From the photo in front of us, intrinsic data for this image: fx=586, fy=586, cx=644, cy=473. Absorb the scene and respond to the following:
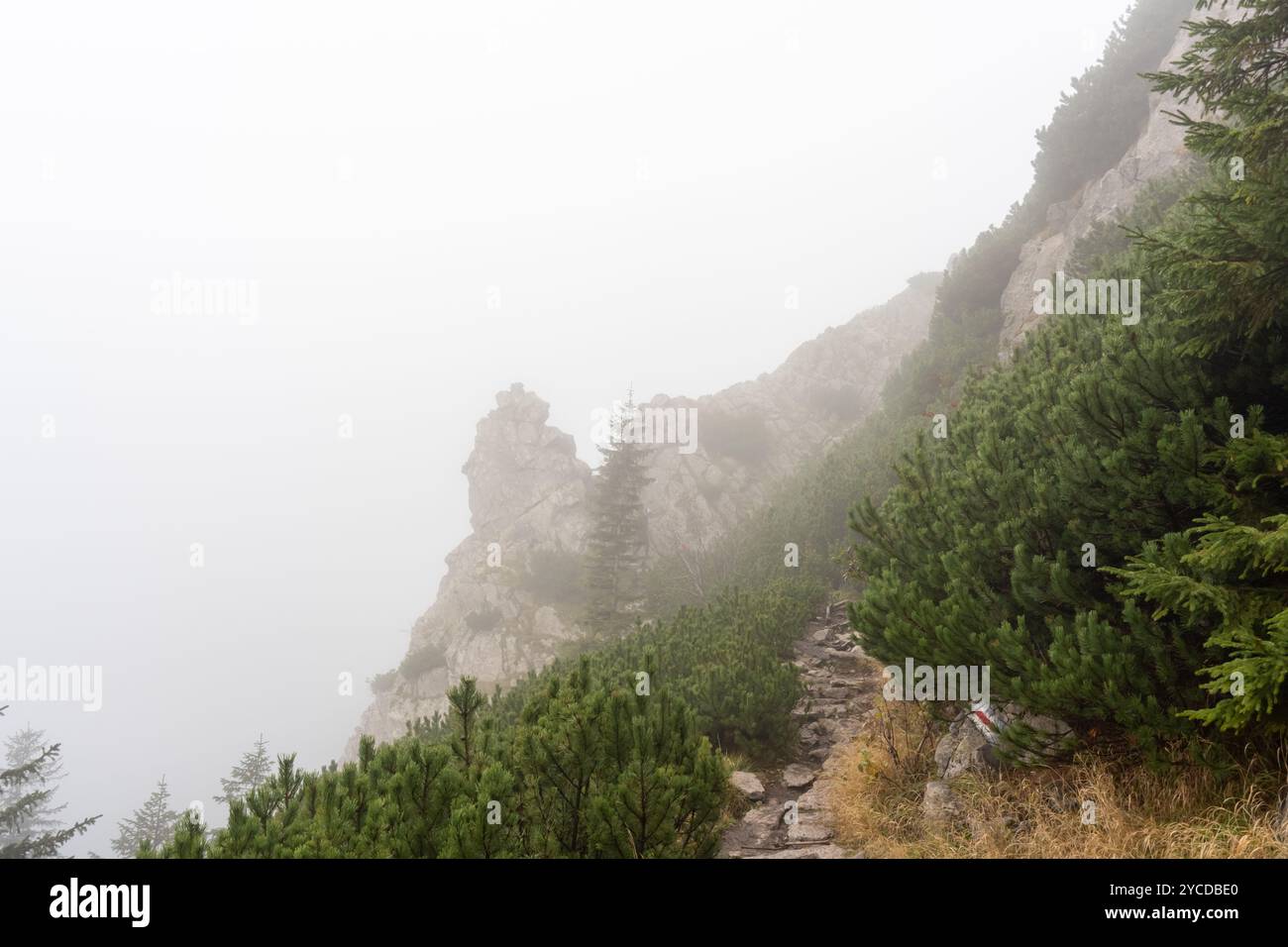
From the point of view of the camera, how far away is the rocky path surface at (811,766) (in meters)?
5.52

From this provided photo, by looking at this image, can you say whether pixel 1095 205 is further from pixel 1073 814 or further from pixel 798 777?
pixel 1073 814

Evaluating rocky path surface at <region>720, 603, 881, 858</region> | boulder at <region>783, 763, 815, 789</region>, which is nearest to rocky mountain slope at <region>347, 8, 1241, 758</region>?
rocky path surface at <region>720, 603, 881, 858</region>

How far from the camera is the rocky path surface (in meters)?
5.52

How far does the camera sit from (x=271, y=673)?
15888cm

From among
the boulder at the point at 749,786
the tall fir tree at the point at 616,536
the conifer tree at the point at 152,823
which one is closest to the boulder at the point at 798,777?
the boulder at the point at 749,786

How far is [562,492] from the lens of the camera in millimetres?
31062

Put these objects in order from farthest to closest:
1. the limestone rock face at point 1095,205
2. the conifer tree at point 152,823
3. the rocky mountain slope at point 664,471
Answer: the conifer tree at point 152,823 < the rocky mountain slope at point 664,471 < the limestone rock face at point 1095,205

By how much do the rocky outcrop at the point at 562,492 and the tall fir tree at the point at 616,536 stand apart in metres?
2.03

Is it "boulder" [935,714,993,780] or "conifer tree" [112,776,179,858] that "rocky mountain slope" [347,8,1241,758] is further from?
"boulder" [935,714,993,780]

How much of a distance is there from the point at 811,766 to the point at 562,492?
24682 mm

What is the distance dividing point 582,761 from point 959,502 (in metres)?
4.11

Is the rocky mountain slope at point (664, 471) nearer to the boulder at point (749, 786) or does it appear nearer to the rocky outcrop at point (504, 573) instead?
the rocky outcrop at point (504, 573)

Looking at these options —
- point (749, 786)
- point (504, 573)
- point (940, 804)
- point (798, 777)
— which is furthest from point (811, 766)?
point (504, 573)
